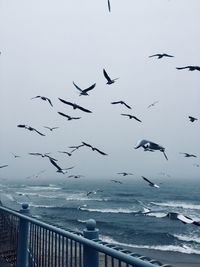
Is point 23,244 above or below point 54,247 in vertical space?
below

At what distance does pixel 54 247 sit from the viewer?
476cm

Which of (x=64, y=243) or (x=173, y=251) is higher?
(x=64, y=243)

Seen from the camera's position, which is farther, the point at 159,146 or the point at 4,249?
the point at 4,249

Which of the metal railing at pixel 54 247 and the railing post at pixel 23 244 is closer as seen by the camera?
the metal railing at pixel 54 247

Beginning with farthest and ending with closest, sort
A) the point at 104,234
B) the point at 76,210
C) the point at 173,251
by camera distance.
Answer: the point at 76,210 < the point at 104,234 < the point at 173,251

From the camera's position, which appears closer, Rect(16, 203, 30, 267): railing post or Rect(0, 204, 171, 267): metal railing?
Rect(0, 204, 171, 267): metal railing

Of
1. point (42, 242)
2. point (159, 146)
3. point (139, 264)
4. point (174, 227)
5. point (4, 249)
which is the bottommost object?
point (174, 227)

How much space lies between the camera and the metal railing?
3037mm

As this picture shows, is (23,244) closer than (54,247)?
No

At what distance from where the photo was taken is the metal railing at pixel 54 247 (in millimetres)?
3037

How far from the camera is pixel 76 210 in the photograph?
64.4 meters

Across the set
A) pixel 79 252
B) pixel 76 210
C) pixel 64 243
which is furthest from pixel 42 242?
pixel 76 210

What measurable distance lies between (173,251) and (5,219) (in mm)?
25963

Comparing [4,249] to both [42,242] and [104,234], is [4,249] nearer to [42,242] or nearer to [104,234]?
[42,242]
